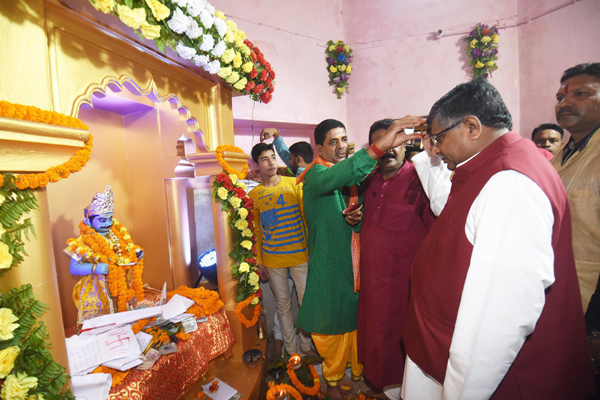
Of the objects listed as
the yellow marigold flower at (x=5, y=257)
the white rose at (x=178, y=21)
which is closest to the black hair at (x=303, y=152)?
the white rose at (x=178, y=21)

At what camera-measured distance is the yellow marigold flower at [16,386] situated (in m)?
1.17

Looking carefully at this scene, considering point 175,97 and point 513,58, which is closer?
point 175,97

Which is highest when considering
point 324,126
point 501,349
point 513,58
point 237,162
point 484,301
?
point 513,58

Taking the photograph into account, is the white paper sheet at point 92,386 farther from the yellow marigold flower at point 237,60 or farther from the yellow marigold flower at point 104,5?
the yellow marigold flower at point 237,60

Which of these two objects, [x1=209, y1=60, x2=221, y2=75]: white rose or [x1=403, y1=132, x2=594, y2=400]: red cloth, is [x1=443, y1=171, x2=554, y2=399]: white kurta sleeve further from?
[x1=209, y1=60, x2=221, y2=75]: white rose

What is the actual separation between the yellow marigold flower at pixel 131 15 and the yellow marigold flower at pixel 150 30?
1.9 inches

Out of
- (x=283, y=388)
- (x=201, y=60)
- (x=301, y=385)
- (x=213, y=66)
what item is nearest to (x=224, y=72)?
(x=213, y=66)

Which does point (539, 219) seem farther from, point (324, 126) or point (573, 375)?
point (324, 126)

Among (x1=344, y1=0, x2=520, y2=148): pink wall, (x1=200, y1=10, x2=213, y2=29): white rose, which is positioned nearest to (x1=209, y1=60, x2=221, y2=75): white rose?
(x1=200, y1=10, x2=213, y2=29): white rose

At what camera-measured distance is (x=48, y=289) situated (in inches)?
54.2

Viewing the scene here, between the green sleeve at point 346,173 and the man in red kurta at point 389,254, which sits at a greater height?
the green sleeve at point 346,173

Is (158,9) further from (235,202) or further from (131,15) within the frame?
(235,202)

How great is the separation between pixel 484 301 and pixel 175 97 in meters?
2.48

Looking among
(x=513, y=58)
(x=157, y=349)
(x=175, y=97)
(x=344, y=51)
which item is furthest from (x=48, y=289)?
(x=513, y=58)
